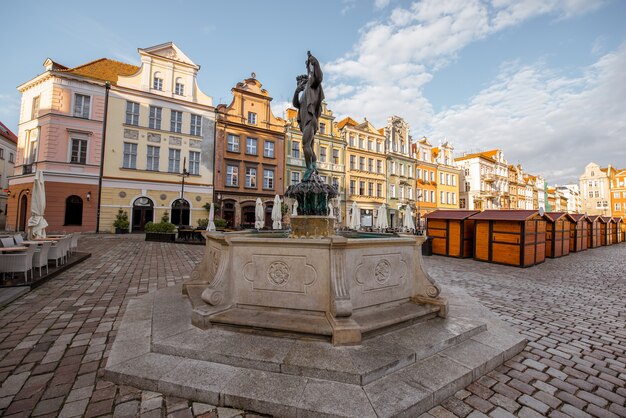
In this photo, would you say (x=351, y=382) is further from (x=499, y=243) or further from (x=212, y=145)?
(x=212, y=145)

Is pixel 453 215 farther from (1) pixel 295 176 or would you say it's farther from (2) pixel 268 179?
(1) pixel 295 176

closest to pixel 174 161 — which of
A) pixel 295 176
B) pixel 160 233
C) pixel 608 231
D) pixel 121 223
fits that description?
pixel 121 223

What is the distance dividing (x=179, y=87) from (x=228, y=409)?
1111 inches

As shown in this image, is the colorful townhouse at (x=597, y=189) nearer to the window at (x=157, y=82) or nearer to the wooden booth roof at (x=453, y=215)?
the wooden booth roof at (x=453, y=215)

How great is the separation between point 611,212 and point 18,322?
92.7 meters

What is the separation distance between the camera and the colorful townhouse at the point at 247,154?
25.5 m

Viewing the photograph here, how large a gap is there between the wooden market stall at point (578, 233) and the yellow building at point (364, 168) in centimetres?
1842

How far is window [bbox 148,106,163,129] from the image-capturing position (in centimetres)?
2300

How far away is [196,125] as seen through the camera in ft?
81.0

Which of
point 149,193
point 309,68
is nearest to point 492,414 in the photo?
point 309,68

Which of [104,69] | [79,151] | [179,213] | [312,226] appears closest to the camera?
[312,226]

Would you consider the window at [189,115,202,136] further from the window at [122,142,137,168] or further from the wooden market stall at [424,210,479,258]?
the wooden market stall at [424,210,479,258]

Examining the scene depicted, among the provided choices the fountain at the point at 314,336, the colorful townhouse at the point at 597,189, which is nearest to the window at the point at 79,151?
the fountain at the point at 314,336

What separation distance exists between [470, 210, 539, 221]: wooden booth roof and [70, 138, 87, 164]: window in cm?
2729
